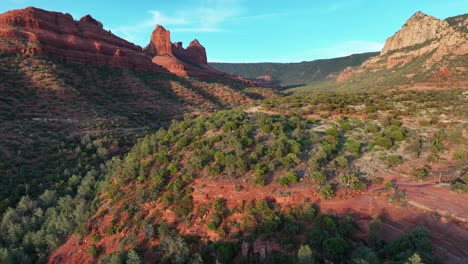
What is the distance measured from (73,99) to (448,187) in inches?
2058

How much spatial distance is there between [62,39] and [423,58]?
375ft

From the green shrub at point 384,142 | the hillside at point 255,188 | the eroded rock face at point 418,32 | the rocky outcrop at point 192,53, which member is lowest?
the hillside at point 255,188

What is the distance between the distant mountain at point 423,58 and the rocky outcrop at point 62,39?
80216 millimetres

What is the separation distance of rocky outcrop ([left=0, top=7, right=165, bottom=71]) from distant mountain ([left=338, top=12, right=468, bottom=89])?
3158 inches

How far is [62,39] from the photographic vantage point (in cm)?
6272

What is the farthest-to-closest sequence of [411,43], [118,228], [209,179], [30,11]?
1. [411,43]
2. [30,11]
3. [209,179]
4. [118,228]

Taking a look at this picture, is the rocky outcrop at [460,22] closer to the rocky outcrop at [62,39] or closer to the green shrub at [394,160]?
the green shrub at [394,160]

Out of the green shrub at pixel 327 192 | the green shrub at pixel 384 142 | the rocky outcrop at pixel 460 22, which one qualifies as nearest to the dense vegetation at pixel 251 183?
the green shrub at pixel 327 192

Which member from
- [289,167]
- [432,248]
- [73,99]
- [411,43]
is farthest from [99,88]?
[411,43]

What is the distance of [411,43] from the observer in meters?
118

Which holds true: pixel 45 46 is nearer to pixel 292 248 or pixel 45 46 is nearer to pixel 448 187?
pixel 292 248

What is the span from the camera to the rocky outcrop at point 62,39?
5538 cm

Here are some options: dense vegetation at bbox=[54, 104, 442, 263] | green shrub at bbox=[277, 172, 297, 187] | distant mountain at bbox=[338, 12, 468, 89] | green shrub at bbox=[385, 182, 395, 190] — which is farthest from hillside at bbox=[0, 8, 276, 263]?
distant mountain at bbox=[338, 12, 468, 89]

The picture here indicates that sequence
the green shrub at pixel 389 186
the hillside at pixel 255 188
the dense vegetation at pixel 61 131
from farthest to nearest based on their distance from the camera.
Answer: the dense vegetation at pixel 61 131
the green shrub at pixel 389 186
the hillside at pixel 255 188
